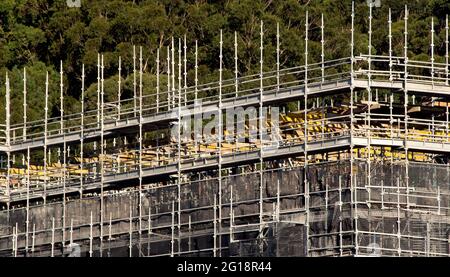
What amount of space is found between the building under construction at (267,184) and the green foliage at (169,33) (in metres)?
37.8

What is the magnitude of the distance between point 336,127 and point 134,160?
8.97m

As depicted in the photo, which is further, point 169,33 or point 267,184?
point 169,33

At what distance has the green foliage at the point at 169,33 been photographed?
124 metres

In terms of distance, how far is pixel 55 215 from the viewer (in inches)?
3169

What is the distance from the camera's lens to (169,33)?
129m

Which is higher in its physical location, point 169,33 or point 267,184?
point 169,33

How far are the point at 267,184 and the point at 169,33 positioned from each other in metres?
56.2

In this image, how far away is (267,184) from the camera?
73750mm

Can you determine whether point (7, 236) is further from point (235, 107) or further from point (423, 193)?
point (423, 193)

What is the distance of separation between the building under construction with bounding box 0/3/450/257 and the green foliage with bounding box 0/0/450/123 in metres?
37.8

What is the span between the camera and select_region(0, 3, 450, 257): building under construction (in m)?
71.2

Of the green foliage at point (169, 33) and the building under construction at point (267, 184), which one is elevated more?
the green foliage at point (169, 33)

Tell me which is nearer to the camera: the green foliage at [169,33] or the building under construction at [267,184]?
the building under construction at [267,184]
